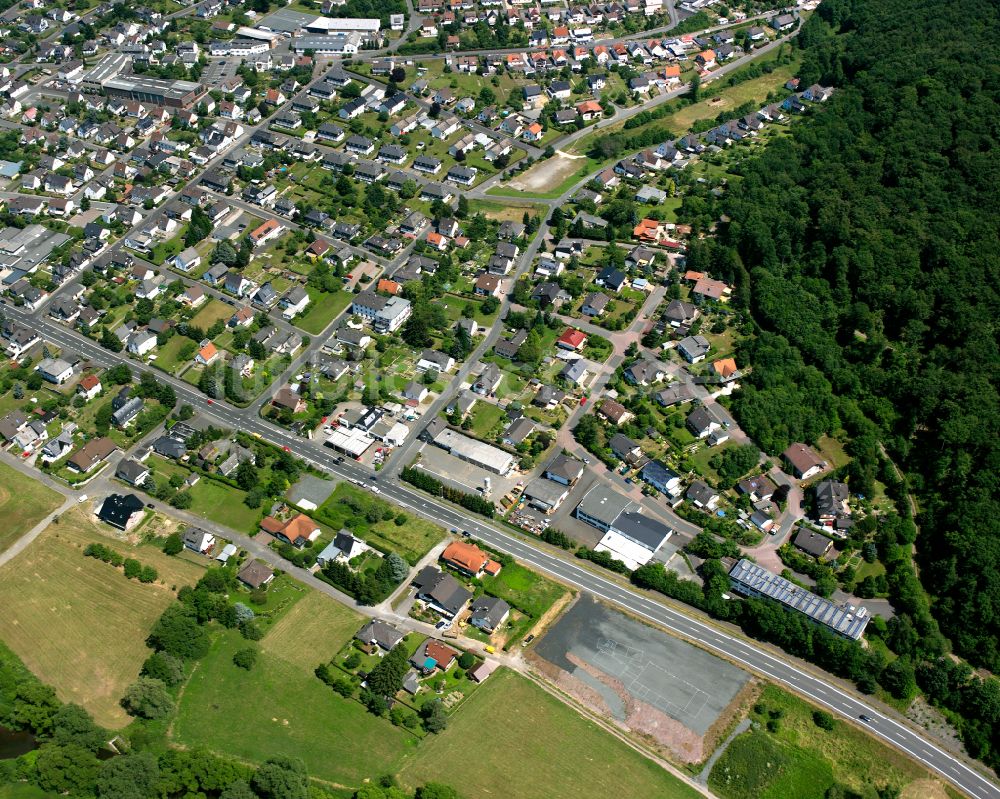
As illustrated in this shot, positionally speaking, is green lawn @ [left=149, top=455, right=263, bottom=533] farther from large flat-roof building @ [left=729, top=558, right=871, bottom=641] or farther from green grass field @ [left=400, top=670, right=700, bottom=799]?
large flat-roof building @ [left=729, top=558, right=871, bottom=641]

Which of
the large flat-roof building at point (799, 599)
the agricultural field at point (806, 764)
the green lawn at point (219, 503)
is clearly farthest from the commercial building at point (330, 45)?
the agricultural field at point (806, 764)

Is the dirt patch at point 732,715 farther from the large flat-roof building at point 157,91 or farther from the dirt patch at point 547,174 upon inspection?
the large flat-roof building at point 157,91

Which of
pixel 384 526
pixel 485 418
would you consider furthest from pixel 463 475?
pixel 384 526

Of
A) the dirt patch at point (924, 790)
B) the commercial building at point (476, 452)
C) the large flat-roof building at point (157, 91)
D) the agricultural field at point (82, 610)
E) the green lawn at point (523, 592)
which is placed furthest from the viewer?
the large flat-roof building at point (157, 91)

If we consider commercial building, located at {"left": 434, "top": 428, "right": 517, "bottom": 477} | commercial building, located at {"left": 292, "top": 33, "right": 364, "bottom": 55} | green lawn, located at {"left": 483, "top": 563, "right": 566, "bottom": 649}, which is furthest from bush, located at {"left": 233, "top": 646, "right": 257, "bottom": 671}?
commercial building, located at {"left": 292, "top": 33, "right": 364, "bottom": 55}

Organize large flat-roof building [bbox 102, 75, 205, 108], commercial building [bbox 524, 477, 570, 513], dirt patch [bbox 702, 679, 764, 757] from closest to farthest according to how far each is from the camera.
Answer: dirt patch [bbox 702, 679, 764, 757] → commercial building [bbox 524, 477, 570, 513] → large flat-roof building [bbox 102, 75, 205, 108]

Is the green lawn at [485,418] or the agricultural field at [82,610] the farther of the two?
the green lawn at [485,418]

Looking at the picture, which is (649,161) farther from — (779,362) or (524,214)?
(779,362)
